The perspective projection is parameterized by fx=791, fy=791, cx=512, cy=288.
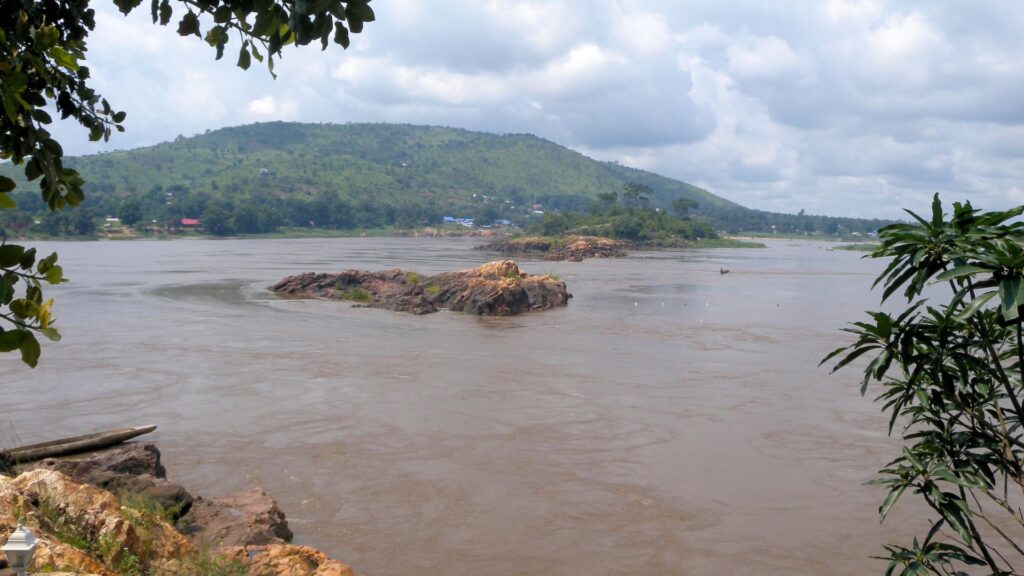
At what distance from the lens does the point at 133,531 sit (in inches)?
234

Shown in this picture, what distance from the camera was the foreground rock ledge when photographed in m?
28.5

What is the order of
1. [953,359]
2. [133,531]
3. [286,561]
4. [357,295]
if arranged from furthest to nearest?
[357,295] < [286,561] < [133,531] < [953,359]

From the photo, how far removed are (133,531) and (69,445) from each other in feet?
14.7

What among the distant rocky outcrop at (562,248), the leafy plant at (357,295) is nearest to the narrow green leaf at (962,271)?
the leafy plant at (357,295)

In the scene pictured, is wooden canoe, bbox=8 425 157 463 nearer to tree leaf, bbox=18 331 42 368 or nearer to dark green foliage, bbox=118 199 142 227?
tree leaf, bbox=18 331 42 368

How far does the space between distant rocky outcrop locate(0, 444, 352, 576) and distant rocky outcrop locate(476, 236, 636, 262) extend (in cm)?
5647

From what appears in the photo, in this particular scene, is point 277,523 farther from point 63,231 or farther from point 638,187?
point 638,187

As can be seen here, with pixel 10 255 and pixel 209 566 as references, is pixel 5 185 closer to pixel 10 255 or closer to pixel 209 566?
pixel 10 255

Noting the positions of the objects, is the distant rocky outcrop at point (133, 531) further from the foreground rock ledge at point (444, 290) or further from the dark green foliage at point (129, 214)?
the dark green foliage at point (129, 214)

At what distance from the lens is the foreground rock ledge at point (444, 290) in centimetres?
2852

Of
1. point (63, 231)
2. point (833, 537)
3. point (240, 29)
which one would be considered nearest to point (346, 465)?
point (833, 537)

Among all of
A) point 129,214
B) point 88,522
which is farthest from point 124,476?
point 129,214

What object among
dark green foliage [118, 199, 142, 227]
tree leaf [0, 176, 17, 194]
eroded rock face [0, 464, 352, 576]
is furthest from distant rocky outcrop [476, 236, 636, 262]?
tree leaf [0, 176, 17, 194]

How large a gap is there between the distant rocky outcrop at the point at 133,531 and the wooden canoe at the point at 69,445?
1225mm
